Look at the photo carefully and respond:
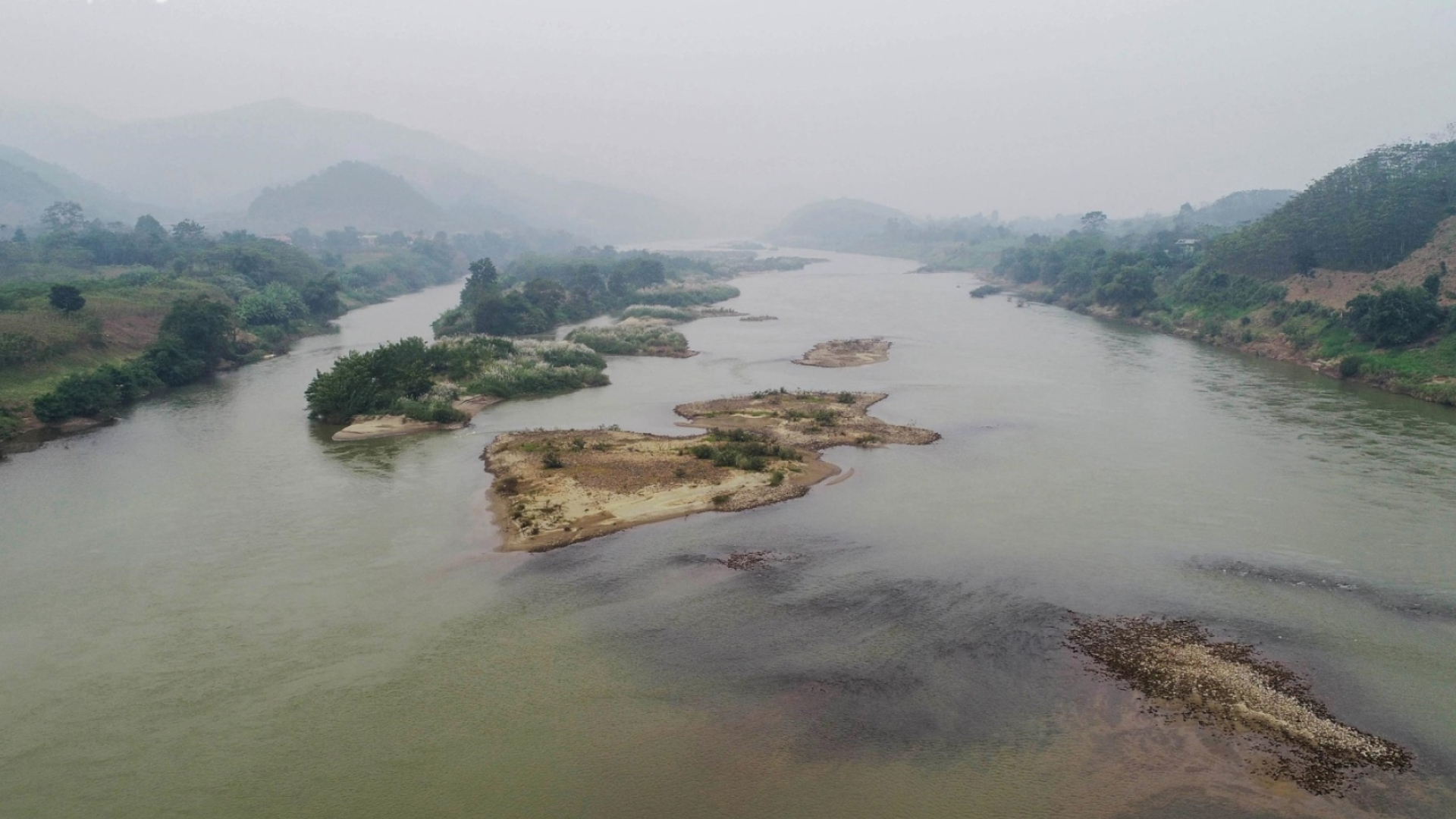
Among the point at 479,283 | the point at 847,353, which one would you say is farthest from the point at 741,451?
the point at 479,283

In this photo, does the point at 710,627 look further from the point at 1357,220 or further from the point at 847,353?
the point at 1357,220

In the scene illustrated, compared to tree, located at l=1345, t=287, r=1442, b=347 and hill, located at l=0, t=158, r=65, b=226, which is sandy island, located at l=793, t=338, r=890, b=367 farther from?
hill, located at l=0, t=158, r=65, b=226

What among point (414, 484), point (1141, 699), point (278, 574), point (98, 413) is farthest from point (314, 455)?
point (1141, 699)

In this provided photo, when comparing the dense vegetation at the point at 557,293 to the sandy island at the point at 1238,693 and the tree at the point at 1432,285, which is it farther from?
the tree at the point at 1432,285

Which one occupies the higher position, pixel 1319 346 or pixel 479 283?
pixel 479 283

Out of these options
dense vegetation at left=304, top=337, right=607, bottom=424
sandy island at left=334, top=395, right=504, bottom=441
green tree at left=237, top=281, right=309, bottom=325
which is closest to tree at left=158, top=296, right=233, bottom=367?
green tree at left=237, top=281, right=309, bottom=325

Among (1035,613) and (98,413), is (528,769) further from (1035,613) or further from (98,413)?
(98,413)
